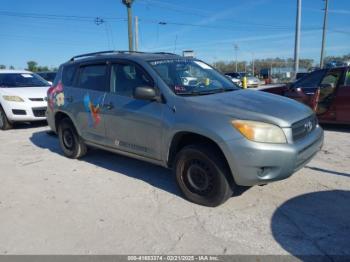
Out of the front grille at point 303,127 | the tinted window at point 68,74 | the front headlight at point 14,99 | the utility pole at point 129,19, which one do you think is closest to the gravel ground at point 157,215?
the front grille at point 303,127

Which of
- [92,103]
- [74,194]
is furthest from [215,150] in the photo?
[92,103]

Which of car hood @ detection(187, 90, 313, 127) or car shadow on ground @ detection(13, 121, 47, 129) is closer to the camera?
car hood @ detection(187, 90, 313, 127)

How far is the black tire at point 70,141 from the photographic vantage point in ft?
19.5

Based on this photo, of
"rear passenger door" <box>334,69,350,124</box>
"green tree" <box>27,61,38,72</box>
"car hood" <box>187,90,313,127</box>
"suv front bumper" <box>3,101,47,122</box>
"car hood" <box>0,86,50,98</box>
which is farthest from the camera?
"green tree" <box>27,61,38,72</box>

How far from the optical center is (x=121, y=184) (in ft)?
15.8

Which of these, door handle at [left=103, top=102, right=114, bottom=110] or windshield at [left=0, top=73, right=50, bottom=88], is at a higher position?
windshield at [left=0, top=73, right=50, bottom=88]

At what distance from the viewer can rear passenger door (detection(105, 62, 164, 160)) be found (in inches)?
168

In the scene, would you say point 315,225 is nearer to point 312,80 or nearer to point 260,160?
point 260,160

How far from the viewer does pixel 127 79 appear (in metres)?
4.80

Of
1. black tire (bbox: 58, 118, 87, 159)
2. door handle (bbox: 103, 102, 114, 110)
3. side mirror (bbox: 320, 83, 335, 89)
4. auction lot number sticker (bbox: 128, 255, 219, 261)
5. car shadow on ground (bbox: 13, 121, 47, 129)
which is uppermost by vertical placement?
side mirror (bbox: 320, 83, 335, 89)

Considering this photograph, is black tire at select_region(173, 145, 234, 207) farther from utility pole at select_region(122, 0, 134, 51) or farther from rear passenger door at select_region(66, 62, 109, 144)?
utility pole at select_region(122, 0, 134, 51)

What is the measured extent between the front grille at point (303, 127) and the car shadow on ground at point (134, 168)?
1650 mm

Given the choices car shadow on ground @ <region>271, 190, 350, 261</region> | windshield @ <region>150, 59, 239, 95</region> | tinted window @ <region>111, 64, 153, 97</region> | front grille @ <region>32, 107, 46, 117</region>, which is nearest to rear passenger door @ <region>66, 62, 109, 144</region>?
tinted window @ <region>111, 64, 153, 97</region>

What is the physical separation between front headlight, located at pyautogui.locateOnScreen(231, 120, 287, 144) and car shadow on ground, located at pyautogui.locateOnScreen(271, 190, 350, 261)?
2.81 feet
